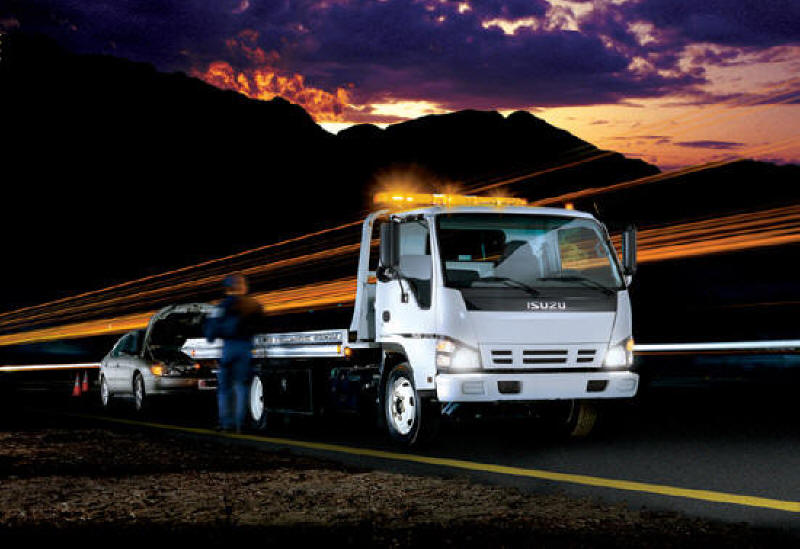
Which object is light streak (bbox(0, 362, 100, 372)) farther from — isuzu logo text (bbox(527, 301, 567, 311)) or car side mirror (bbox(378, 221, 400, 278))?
isuzu logo text (bbox(527, 301, 567, 311))

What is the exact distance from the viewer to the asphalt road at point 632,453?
869 centimetres

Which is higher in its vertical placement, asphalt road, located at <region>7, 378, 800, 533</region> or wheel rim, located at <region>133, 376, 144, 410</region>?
wheel rim, located at <region>133, 376, 144, 410</region>

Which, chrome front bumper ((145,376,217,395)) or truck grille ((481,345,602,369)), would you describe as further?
chrome front bumper ((145,376,217,395))

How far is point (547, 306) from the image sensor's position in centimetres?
1147

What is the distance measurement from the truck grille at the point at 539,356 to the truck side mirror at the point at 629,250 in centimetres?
87

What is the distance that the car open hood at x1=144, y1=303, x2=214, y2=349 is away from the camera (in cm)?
1945

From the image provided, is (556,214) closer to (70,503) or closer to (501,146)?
(70,503)

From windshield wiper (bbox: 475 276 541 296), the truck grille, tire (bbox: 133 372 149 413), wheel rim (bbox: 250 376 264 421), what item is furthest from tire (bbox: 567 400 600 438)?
tire (bbox: 133 372 149 413)

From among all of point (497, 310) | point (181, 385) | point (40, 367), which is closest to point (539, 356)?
point (497, 310)

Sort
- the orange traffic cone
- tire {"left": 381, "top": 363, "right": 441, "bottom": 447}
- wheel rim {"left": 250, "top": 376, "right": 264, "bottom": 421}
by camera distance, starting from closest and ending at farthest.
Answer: tire {"left": 381, "top": 363, "right": 441, "bottom": 447} < wheel rim {"left": 250, "top": 376, "right": 264, "bottom": 421} < the orange traffic cone

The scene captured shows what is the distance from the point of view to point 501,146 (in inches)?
7751

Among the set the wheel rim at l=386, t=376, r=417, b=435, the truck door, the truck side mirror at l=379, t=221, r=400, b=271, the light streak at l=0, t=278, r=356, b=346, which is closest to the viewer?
the truck side mirror at l=379, t=221, r=400, b=271

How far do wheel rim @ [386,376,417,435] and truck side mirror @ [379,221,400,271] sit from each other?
4.59 feet

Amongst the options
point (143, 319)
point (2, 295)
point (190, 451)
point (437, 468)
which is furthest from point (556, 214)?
point (2, 295)
